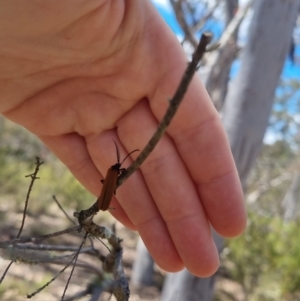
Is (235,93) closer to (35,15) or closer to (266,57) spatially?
(266,57)

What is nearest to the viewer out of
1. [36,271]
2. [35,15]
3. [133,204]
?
[35,15]

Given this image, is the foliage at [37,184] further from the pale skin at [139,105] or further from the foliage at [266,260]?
the pale skin at [139,105]

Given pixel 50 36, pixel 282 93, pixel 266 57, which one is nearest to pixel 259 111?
pixel 266 57

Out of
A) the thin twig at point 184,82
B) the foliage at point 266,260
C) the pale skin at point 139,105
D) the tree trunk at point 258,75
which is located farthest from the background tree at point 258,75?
the foliage at point 266,260

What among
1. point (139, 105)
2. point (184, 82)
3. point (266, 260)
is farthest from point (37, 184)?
point (184, 82)

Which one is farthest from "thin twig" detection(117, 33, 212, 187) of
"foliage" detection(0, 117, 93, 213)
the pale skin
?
"foliage" detection(0, 117, 93, 213)

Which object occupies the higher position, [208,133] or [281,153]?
Answer: [208,133]

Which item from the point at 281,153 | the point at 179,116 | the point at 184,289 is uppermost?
the point at 179,116

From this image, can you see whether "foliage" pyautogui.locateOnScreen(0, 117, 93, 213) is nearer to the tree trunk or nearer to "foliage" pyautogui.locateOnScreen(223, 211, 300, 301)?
"foliage" pyautogui.locateOnScreen(223, 211, 300, 301)
